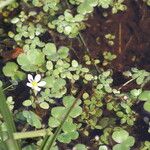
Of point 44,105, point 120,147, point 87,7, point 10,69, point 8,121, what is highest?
point 8,121

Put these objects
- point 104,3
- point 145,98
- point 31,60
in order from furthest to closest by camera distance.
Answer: point 104,3 → point 31,60 → point 145,98

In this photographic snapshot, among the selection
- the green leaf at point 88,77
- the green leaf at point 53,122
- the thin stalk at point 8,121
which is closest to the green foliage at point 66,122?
the green leaf at point 53,122

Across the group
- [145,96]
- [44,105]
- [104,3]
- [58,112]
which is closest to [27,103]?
[44,105]

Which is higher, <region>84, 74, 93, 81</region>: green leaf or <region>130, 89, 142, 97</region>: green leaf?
<region>84, 74, 93, 81</region>: green leaf

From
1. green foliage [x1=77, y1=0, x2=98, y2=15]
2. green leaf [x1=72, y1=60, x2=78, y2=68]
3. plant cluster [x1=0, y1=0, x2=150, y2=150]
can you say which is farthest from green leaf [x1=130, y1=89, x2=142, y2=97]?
green foliage [x1=77, y1=0, x2=98, y2=15]

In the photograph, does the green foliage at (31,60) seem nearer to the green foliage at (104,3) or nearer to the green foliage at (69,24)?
the green foliage at (69,24)

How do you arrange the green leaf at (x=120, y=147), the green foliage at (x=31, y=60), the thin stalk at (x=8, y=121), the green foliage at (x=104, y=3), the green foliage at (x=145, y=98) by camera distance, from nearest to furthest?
the thin stalk at (x=8, y=121) → the green leaf at (x=120, y=147) → the green foliage at (x=145, y=98) → the green foliage at (x=31, y=60) → the green foliage at (x=104, y=3)

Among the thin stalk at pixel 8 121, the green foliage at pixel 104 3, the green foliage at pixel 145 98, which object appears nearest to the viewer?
the thin stalk at pixel 8 121

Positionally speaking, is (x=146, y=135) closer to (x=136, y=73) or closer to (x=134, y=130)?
(x=134, y=130)

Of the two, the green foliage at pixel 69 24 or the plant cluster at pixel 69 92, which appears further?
the green foliage at pixel 69 24

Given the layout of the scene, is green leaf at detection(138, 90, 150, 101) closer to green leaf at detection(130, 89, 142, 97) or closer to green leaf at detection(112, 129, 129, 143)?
green leaf at detection(130, 89, 142, 97)

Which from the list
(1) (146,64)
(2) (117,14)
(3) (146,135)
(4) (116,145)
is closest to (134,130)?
(3) (146,135)

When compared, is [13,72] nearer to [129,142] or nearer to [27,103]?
[27,103]
